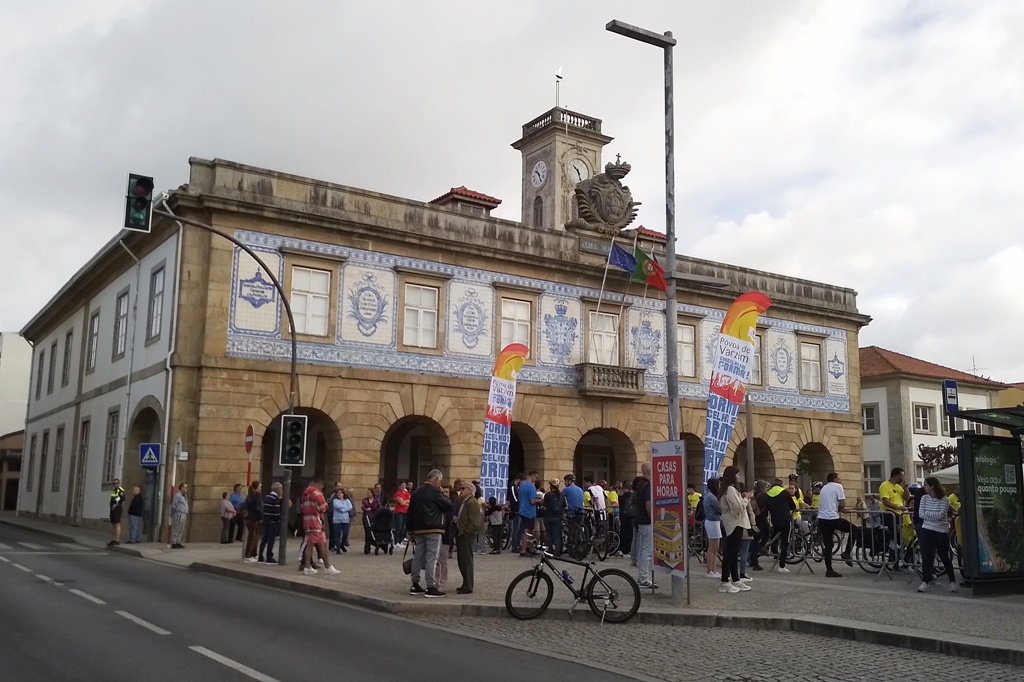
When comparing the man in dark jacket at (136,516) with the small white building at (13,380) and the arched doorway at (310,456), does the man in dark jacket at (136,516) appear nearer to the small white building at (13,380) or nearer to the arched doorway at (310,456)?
the arched doorway at (310,456)

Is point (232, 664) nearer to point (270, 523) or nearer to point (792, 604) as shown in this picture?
point (792, 604)

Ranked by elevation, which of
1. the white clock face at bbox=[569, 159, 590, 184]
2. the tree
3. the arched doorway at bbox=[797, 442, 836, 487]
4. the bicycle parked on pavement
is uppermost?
the white clock face at bbox=[569, 159, 590, 184]

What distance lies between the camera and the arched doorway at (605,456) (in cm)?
3148

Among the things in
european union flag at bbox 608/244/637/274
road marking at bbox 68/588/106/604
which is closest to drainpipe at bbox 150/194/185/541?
road marking at bbox 68/588/106/604

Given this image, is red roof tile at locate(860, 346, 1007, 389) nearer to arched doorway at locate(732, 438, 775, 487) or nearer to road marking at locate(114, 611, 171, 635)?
arched doorway at locate(732, 438, 775, 487)

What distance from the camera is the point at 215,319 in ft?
79.6

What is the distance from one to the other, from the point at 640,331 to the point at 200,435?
1475 cm

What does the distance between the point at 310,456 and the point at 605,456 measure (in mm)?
10828

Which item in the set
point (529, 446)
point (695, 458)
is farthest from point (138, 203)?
point (695, 458)

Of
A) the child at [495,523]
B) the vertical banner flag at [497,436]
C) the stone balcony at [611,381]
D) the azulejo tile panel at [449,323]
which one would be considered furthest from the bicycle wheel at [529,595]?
the stone balcony at [611,381]

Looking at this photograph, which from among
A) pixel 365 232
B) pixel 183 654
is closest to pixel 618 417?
pixel 365 232

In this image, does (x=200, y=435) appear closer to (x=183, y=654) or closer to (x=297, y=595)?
(x=297, y=595)

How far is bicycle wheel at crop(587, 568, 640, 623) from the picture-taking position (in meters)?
11.8

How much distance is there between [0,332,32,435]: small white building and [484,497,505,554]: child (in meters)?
51.3
